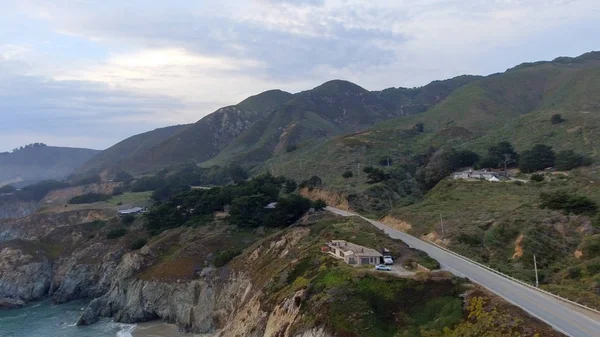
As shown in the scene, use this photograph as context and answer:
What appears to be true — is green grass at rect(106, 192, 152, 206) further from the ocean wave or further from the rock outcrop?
the ocean wave

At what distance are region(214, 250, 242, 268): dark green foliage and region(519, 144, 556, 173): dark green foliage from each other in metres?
47.5

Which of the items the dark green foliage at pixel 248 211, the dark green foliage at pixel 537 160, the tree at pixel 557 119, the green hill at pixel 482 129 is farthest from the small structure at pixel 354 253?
the tree at pixel 557 119

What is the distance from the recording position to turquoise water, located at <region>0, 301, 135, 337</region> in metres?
53.2

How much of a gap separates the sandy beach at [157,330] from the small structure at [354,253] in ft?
55.5

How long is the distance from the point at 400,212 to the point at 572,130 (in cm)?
5221

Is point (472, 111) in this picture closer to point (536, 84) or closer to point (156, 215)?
point (536, 84)

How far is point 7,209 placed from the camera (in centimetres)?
15325

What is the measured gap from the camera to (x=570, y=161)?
233ft

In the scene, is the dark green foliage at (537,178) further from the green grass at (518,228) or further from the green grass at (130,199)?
the green grass at (130,199)

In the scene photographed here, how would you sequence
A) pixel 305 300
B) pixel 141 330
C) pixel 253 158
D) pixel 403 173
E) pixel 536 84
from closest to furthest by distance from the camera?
pixel 305 300 → pixel 141 330 → pixel 403 173 → pixel 253 158 → pixel 536 84

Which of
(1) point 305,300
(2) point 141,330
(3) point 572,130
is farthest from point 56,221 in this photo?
(3) point 572,130

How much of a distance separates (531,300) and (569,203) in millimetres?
23788

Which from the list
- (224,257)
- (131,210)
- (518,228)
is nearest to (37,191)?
(131,210)

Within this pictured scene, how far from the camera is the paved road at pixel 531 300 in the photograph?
24000 mm
